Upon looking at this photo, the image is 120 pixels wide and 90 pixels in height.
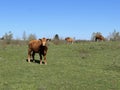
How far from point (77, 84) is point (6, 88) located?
12.1 feet

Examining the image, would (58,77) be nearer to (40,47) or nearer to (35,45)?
(40,47)

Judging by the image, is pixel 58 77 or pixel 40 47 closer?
pixel 58 77

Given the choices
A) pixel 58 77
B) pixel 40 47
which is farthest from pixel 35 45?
pixel 58 77

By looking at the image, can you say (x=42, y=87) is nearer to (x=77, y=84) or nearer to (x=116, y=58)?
(x=77, y=84)

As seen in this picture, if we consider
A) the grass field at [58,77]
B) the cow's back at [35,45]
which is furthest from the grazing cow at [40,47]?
the grass field at [58,77]

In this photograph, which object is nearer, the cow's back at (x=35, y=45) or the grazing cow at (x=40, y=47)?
the grazing cow at (x=40, y=47)

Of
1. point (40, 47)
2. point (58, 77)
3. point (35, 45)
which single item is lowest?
point (58, 77)

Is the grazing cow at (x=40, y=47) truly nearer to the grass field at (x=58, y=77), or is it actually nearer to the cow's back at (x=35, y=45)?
the cow's back at (x=35, y=45)

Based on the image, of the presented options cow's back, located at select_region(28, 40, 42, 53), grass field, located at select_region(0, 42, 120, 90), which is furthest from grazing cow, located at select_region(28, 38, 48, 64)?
grass field, located at select_region(0, 42, 120, 90)

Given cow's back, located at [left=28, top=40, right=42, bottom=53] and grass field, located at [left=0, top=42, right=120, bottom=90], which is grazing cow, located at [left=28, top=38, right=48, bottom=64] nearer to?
cow's back, located at [left=28, top=40, right=42, bottom=53]

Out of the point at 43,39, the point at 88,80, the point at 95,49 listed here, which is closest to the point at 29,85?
the point at 88,80

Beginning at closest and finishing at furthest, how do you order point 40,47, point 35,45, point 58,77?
point 58,77, point 40,47, point 35,45

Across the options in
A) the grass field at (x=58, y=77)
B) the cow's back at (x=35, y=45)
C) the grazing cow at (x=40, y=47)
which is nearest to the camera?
the grass field at (x=58, y=77)

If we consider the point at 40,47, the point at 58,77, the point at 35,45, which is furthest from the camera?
the point at 35,45
